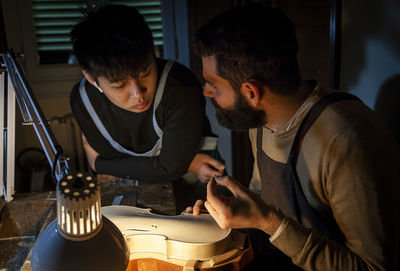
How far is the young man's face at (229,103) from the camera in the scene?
150 centimetres

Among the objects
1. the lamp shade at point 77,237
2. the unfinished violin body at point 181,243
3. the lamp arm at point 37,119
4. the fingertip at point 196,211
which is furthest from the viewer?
the fingertip at point 196,211

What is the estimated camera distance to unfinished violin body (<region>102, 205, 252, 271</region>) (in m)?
1.03

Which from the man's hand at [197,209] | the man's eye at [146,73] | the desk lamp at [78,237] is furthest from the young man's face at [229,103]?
the desk lamp at [78,237]

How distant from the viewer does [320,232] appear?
130 centimetres

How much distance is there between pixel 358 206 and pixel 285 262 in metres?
0.64

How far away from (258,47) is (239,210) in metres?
0.64

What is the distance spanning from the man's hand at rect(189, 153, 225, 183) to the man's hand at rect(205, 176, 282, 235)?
0.76m

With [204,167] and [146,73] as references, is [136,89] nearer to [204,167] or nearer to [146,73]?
[146,73]

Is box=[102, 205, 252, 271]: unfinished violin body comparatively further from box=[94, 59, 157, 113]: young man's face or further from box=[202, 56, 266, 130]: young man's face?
box=[94, 59, 157, 113]: young man's face

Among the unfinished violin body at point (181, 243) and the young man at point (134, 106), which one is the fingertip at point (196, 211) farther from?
the young man at point (134, 106)

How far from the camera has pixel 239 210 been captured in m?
1.08

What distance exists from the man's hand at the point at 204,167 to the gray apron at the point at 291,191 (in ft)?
1.01

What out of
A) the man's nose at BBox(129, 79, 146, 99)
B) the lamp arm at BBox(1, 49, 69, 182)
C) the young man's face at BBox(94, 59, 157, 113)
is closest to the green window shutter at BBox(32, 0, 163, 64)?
the young man's face at BBox(94, 59, 157, 113)

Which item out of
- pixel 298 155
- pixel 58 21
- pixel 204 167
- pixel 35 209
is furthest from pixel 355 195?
pixel 58 21
